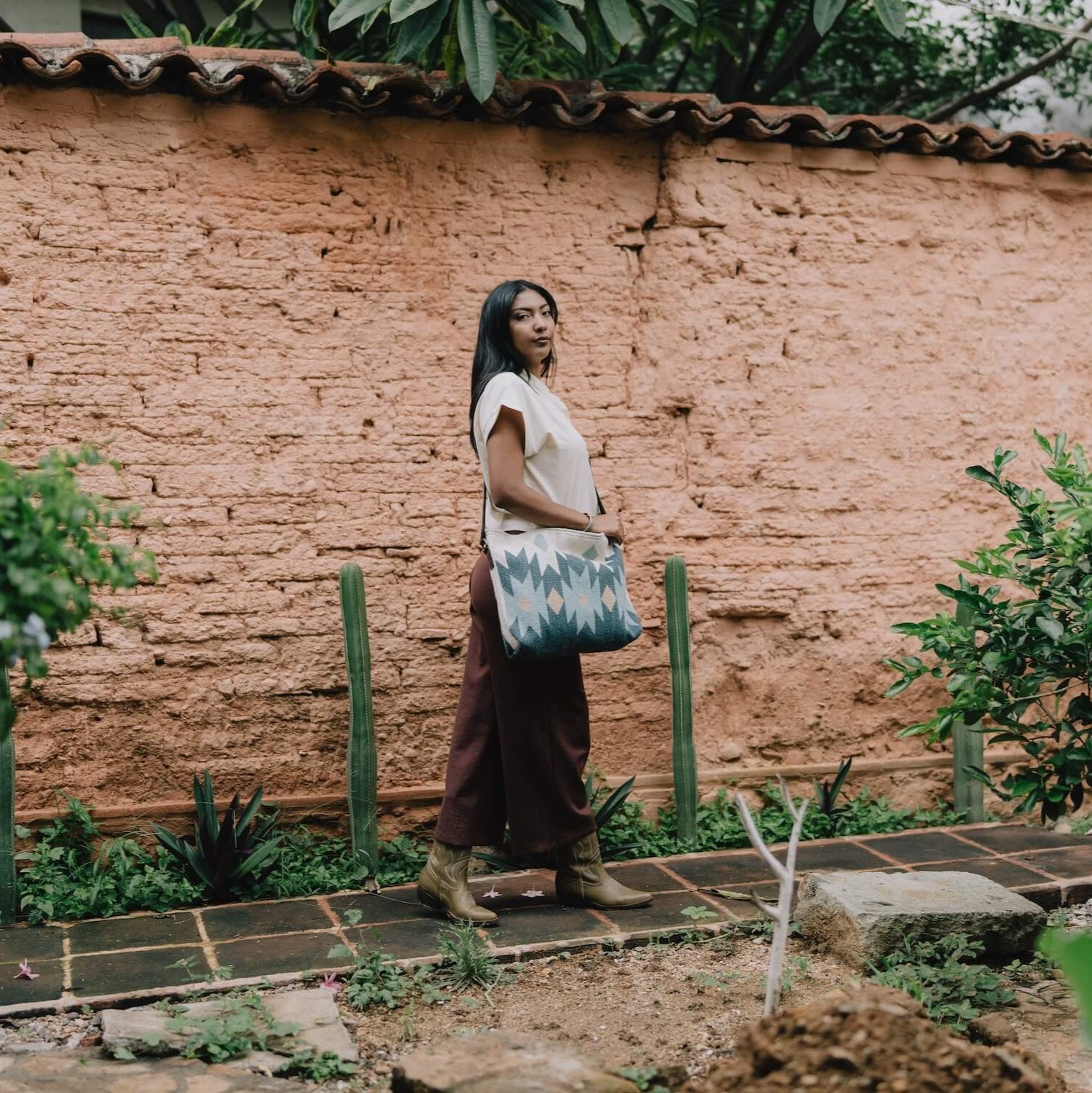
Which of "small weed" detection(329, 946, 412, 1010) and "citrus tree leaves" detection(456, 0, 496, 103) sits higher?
"citrus tree leaves" detection(456, 0, 496, 103)

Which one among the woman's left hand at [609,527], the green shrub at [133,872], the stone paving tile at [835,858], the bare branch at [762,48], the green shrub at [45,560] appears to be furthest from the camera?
the bare branch at [762,48]

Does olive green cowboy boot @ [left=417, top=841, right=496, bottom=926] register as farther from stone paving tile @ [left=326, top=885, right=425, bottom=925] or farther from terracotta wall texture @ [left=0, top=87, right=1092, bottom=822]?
terracotta wall texture @ [left=0, top=87, right=1092, bottom=822]

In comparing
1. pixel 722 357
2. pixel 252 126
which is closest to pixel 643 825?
pixel 722 357

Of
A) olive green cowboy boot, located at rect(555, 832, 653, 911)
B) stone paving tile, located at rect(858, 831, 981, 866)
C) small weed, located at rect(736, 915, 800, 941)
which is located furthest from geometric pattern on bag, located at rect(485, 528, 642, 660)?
stone paving tile, located at rect(858, 831, 981, 866)

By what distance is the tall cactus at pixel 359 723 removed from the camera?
4281mm

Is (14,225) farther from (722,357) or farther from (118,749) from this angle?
(722,357)

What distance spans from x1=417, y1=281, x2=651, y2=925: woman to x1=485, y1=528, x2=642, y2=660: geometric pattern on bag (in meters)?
0.07

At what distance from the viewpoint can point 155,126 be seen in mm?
4379

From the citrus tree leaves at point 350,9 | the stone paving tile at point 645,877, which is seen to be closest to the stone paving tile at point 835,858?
the stone paving tile at point 645,877

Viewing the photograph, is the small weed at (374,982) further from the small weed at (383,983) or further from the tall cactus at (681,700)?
the tall cactus at (681,700)

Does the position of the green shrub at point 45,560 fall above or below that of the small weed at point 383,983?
above

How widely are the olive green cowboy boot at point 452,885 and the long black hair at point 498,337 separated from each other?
1356 millimetres

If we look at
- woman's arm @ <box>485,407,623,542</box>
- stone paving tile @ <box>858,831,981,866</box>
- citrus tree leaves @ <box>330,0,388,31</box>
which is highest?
citrus tree leaves @ <box>330,0,388,31</box>

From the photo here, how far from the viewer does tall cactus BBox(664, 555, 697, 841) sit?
4699 millimetres
